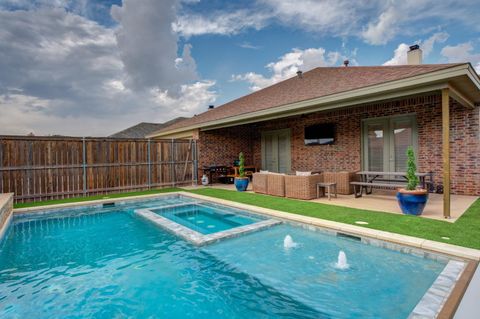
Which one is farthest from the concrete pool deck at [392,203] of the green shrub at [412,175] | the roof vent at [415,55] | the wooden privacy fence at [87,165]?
the wooden privacy fence at [87,165]

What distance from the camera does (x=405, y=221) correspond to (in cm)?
487

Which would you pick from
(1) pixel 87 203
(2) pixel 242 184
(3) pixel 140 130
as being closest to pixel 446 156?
(2) pixel 242 184

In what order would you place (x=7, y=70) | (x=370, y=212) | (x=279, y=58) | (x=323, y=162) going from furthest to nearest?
(x=279, y=58)
(x=323, y=162)
(x=7, y=70)
(x=370, y=212)

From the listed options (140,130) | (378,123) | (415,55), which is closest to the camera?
(378,123)

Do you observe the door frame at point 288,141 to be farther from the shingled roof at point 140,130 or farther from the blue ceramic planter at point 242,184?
the shingled roof at point 140,130

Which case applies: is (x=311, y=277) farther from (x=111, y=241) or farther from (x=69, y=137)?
(x=69, y=137)

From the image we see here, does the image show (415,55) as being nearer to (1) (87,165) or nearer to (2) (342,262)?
(2) (342,262)

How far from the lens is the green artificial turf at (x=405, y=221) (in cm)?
400

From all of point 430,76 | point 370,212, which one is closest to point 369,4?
point 430,76

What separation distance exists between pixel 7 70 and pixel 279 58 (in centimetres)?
1204

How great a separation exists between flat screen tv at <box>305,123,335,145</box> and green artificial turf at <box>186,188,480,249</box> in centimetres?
421

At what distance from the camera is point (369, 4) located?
386 inches

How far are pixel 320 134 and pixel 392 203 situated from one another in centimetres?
443

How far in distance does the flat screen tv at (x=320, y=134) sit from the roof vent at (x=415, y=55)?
3488 millimetres
